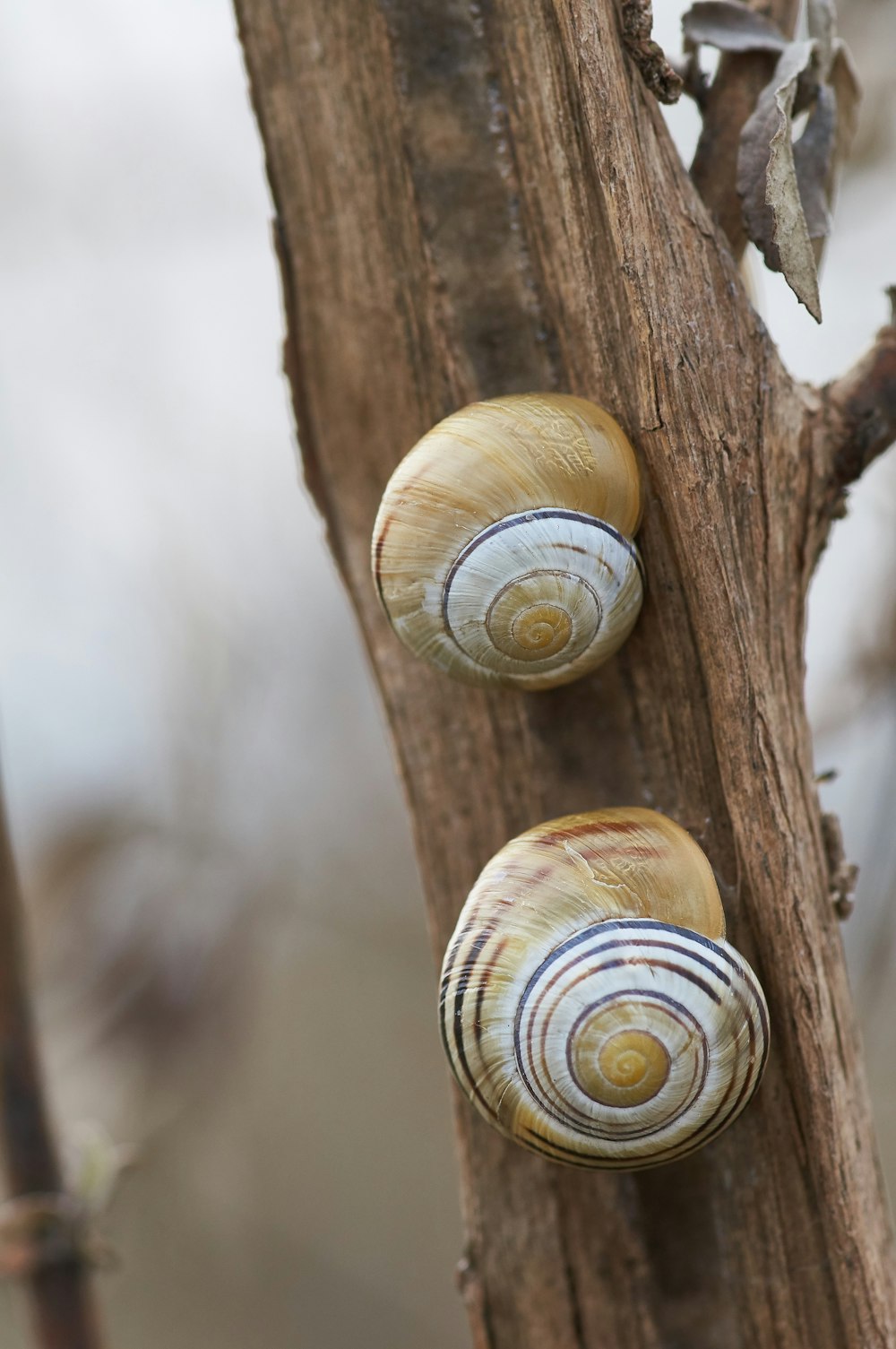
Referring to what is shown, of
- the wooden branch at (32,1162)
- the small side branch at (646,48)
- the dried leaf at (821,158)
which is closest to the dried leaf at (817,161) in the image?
the dried leaf at (821,158)

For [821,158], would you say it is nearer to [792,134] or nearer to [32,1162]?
[792,134]

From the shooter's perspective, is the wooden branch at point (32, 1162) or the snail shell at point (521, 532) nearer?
the snail shell at point (521, 532)

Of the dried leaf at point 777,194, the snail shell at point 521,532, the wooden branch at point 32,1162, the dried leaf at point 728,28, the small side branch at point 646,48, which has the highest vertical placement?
the dried leaf at point 728,28

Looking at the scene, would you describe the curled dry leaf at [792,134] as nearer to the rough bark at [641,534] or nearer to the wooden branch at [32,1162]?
the rough bark at [641,534]

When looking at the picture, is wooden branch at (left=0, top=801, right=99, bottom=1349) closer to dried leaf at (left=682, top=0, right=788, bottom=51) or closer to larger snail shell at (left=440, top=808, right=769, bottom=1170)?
larger snail shell at (left=440, top=808, right=769, bottom=1170)

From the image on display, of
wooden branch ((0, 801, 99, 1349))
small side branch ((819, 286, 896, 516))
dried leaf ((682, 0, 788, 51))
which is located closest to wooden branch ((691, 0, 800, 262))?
dried leaf ((682, 0, 788, 51))

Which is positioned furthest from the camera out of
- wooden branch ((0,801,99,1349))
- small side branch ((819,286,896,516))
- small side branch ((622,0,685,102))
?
wooden branch ((0,801,99,1349))

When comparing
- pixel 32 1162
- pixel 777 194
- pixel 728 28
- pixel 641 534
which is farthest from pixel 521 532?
pixel 32 1162
